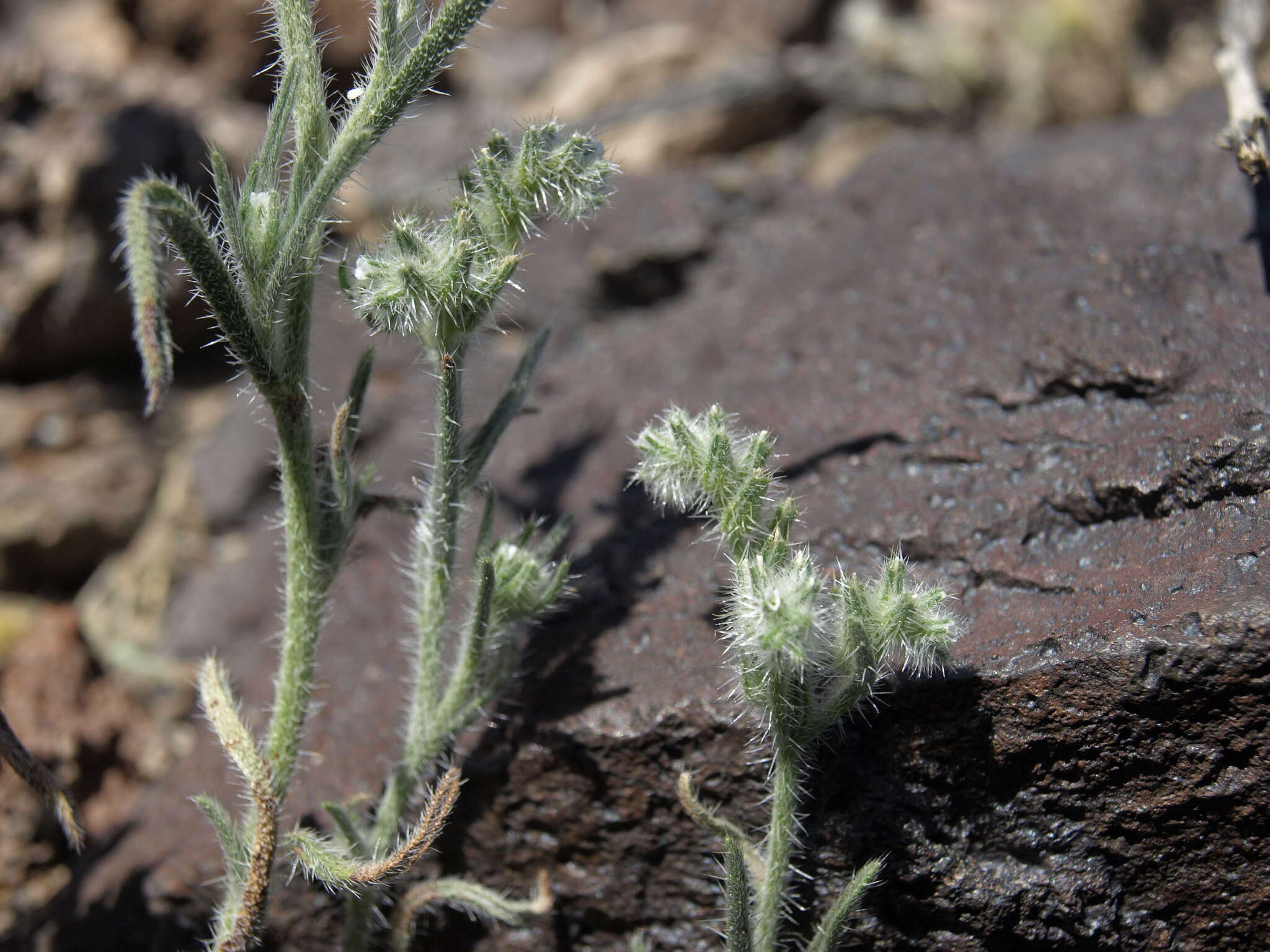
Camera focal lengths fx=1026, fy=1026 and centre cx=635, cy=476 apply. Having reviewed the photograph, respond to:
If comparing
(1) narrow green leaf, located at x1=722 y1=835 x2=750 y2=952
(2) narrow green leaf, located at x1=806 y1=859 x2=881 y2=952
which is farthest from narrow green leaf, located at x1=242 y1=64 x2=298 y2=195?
(2) narrow green leaf, located at x1=806 y1=859 x2=881 y2=952

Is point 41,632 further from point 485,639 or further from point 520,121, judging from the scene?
point 520,121

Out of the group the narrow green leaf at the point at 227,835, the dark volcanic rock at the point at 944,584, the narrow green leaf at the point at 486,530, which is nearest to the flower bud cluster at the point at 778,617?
the dark volcanic rock at the point at 944,584

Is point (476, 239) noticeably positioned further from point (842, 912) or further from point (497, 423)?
point (842, 912)

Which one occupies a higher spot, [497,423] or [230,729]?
[497,423]

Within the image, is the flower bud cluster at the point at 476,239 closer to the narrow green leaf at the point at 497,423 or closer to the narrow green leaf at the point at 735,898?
the narrow green leaf at the point at 497,423

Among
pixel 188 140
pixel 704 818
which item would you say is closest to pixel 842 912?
pixel 704 818

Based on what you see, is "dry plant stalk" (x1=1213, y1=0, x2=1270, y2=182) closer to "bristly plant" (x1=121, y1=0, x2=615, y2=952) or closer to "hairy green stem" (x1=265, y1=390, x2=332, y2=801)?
"bristly plant" (x1=121, y1=0, x2=615, y2=952)
